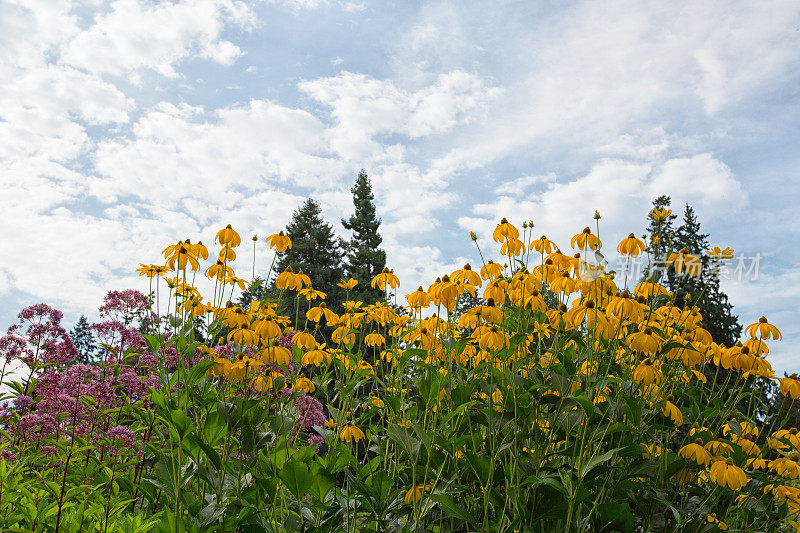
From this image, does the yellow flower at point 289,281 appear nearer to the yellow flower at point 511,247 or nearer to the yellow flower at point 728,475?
the yellow flower at point 511,247

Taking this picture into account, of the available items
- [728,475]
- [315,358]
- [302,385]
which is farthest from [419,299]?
[728,475]

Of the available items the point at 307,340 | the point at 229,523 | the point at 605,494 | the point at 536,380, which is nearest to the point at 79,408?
the point at 229,523

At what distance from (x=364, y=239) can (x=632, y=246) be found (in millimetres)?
24442

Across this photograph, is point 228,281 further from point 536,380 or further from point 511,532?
point 511,532

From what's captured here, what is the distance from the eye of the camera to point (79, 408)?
2.63 metres

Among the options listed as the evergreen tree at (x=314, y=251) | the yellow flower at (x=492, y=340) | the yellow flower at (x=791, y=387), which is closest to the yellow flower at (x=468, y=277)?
the yellow flower at (x=492, y=340)

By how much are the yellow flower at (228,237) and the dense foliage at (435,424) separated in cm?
1

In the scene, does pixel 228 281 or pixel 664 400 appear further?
pixel 228 281

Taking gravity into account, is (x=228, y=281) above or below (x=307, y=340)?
above

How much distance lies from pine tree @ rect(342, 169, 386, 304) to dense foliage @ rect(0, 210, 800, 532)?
62.3 feet

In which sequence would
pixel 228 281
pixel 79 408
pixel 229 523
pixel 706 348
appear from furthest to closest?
pixel 706 348
pixel 228 281
pixel 79 408
pixel 229 523

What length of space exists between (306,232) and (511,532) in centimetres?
2400

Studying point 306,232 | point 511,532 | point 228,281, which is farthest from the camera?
point 306,232

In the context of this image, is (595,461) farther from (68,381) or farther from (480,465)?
(68,381)
